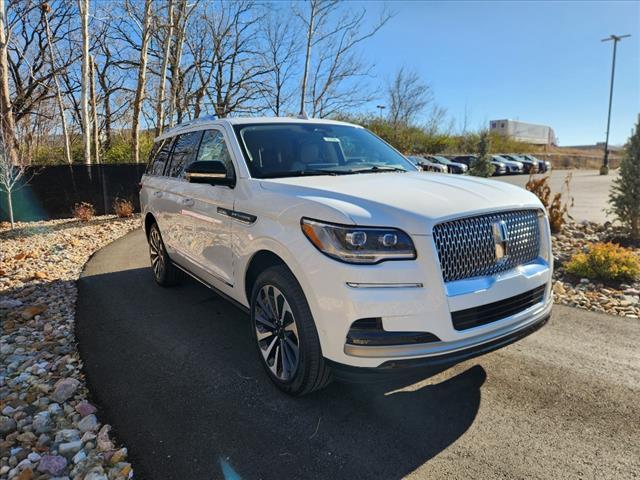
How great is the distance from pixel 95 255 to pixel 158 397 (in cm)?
567

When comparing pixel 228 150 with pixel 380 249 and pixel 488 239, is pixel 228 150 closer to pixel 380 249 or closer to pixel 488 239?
pixel 380 249

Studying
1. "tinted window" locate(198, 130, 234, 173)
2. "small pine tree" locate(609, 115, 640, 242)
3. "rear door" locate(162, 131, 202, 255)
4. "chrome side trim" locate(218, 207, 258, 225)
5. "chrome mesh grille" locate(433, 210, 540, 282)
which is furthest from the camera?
"small pine tree" locate(609, 115, 640, 242)

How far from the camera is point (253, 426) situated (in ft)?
9.09

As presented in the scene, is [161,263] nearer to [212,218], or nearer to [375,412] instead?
[212,218]

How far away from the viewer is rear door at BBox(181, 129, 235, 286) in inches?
141

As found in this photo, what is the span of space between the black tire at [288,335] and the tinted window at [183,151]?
2061mm

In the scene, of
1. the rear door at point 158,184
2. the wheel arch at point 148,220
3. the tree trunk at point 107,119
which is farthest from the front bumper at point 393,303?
the tree trunk at point 107,119

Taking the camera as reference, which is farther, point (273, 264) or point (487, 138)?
point (487, 138)

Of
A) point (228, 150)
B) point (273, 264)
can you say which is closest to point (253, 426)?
point (273, 264)

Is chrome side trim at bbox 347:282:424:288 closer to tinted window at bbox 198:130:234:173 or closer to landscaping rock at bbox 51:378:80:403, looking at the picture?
tinted window at bbox 198:130:234:173

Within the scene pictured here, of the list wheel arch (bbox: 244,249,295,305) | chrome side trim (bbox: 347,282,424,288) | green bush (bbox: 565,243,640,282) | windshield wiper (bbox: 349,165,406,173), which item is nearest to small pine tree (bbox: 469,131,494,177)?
green bush (bbox: 565,243,640,282)

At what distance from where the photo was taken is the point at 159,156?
5.71m

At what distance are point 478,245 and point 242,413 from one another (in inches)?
73.3

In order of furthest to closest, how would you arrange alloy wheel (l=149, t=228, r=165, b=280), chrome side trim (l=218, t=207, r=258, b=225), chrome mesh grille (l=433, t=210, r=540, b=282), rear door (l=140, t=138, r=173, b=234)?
alloy wheel (l=149, t=228, r=165, b=280)
rear door (l=140, t=138, r=173, b=234)
chrome side trim (l=218, t=207, r=258, b=225)
chrome mesh grille (l=433, t=210, r=540, b=282)
